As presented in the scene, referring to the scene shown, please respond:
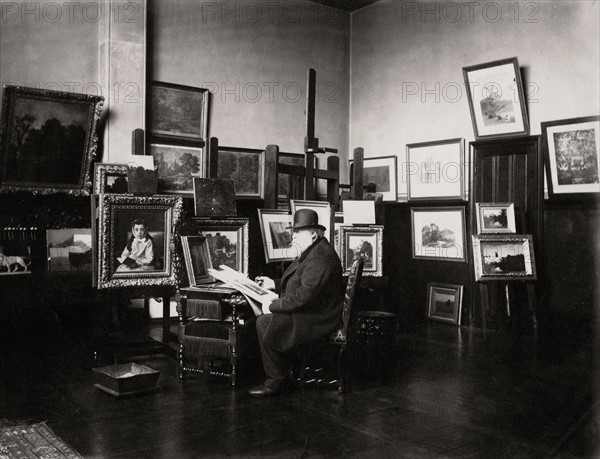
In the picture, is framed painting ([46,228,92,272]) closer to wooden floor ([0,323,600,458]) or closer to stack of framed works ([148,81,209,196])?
wooden floor ([0,323,600,458])

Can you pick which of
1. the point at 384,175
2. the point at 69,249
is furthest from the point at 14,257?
the point at 384,175

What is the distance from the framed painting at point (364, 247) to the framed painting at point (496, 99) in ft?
5.93

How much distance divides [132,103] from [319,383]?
4.04 metres

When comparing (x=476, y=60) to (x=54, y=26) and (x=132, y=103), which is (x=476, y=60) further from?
(x=54, y=26)

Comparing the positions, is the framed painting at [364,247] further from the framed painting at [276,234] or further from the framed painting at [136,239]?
the framed painting at [136,239]

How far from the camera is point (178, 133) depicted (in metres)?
7.71

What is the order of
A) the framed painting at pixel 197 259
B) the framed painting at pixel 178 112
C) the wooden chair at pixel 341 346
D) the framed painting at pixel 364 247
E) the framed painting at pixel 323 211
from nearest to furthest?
the wooden chair at pixel 341 346 → the framed painting at pixel 197 259 → the framed painting at pixel 323 211 → the framed painting at pixel 364 247 → the framed painting at pixel 178 112

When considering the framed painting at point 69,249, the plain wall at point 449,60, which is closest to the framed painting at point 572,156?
the plain wall at point 449,60

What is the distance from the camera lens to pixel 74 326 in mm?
6934

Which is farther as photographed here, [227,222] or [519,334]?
[519,334]

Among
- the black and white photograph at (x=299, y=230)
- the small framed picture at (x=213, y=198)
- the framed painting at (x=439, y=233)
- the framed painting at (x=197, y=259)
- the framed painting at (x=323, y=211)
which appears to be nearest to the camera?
the black and white photograph at (x=299, y=230)

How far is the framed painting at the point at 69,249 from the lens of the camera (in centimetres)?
631

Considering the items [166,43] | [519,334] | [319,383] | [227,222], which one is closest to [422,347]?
[519,334]

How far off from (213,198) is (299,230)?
1.51 m
